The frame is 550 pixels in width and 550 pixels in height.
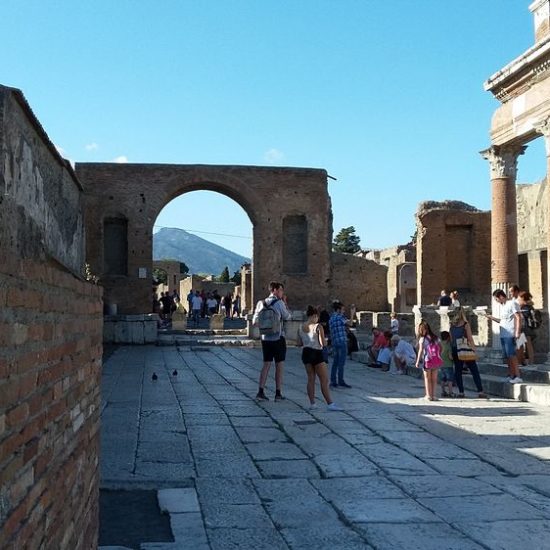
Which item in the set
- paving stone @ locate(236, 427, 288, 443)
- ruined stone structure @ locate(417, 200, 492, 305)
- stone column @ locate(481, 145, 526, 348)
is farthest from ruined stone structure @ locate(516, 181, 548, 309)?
paving stone @ locate(236, 427, 288, 443)

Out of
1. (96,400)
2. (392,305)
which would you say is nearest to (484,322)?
(96,400)

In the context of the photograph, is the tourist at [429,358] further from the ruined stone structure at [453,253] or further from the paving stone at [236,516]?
the ruined stone structure at [453,253]

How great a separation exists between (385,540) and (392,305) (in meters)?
32.6

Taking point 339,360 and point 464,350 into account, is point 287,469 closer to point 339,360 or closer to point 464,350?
point 464,350

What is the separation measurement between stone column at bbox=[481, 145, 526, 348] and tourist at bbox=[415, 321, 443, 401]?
4781mm

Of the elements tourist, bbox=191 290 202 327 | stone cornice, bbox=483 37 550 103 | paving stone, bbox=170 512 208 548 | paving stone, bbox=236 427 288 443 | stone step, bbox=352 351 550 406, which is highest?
stone cornice, bbox=483 37 550 103

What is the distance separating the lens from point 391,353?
15969mm

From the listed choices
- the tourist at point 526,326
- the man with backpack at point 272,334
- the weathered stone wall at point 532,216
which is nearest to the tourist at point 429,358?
the tourist at point 526,326

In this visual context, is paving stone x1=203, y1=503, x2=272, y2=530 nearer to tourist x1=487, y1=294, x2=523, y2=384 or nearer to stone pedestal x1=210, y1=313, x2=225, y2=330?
tourist x1=487, y1=294, x2=523, y2=384

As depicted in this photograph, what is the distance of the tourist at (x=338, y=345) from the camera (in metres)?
12.3

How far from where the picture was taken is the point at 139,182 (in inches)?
1056

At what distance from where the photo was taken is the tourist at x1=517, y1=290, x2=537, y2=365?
12.4 m

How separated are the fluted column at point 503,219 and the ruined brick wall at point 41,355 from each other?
40.5ft

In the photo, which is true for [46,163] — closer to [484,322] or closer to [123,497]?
[123,497]
